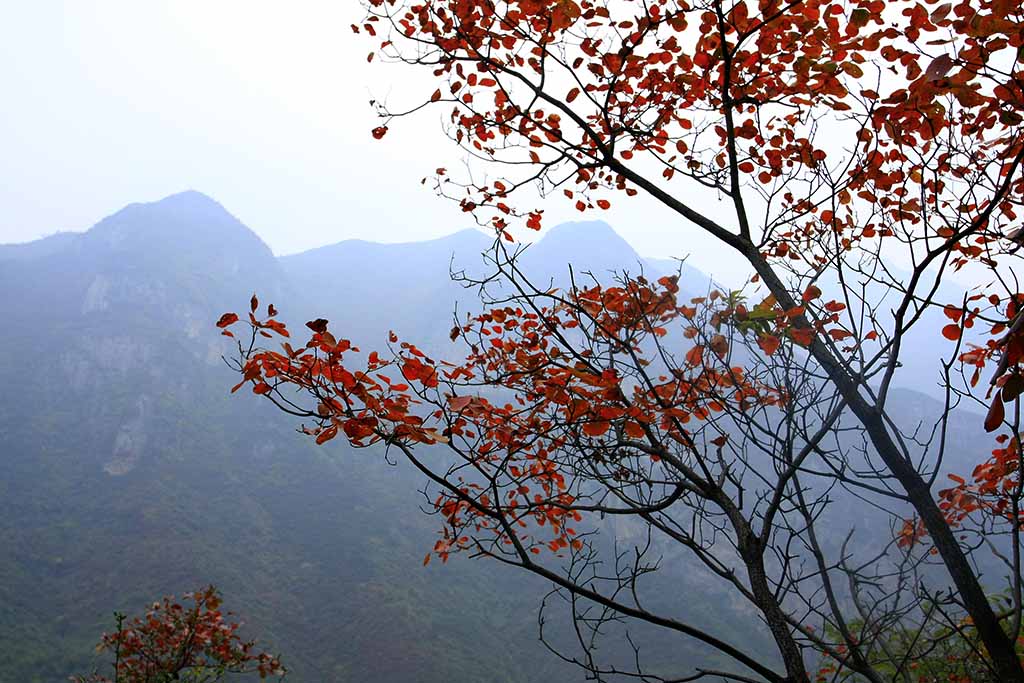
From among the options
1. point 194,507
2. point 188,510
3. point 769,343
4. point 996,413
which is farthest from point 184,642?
point 194,507

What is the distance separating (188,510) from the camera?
37781 mm

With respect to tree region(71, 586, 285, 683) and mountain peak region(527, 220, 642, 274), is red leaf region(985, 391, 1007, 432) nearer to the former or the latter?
tree region(71, 586, 285, 683)

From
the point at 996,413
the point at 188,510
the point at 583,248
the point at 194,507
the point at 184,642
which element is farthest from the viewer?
the point at 583,248

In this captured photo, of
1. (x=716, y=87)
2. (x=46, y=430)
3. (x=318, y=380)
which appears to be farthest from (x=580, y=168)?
(x=46, y=430)

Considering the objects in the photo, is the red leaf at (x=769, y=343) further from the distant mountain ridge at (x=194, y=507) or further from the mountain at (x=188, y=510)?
the mountain at (x=188, y=510)

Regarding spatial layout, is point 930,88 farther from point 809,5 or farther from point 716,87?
point 716,87

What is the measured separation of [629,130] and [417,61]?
1439mm

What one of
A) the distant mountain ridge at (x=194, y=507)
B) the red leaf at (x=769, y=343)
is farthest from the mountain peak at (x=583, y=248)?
the red leaf at (x=769, y=343)

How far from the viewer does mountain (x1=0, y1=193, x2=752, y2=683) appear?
94.8 feet

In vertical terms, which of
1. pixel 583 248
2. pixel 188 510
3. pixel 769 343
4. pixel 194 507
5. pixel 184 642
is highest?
pixel 583 248

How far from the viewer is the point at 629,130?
134 inches

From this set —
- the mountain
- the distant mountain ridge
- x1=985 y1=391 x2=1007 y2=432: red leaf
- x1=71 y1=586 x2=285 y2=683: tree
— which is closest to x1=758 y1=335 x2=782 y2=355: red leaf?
x1=985 y1=391 x2=1007 y2=432: red leaf

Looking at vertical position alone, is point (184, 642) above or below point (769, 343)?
below

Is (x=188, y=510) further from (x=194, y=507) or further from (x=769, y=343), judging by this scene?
(x=769, y=343)
